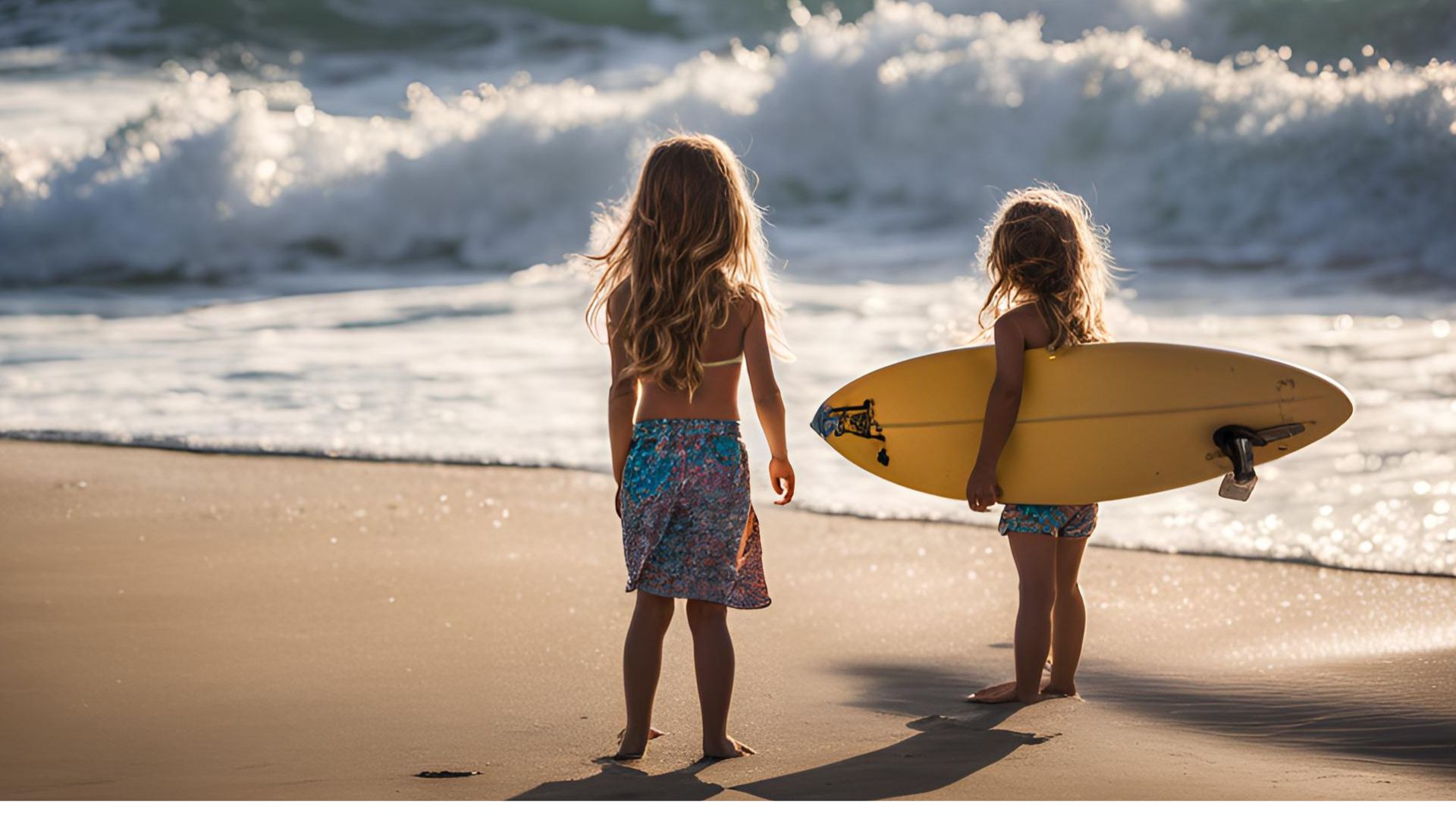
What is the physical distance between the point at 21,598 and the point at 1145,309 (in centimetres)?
727

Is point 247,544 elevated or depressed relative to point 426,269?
depressed

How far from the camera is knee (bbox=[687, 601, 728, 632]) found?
9.82 feet

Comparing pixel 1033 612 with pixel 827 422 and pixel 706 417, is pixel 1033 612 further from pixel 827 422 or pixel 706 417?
pixel 706 417

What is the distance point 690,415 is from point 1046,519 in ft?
3.14

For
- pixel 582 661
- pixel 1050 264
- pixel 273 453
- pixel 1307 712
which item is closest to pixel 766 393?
pixel 1050 264

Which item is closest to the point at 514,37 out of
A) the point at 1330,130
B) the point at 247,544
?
the point at 1330,130

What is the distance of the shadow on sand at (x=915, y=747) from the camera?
2.72 meters

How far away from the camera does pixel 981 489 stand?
11.0ft

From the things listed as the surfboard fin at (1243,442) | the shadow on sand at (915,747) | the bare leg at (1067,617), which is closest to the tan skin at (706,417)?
the shadow on sand at (915,747)

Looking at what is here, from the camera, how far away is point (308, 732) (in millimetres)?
3100

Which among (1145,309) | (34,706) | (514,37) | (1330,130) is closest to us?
(34,706)

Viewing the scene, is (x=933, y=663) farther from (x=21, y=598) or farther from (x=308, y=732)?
(x=21, y=598)

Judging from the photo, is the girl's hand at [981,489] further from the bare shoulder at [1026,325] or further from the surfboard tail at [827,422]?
the surfboard tail at [827,422]

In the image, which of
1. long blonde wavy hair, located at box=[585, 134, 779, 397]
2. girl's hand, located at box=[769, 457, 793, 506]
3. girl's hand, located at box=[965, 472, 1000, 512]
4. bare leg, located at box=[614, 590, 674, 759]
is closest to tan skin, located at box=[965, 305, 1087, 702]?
girl's hand, located at box=[965, 472, 1000, 512]
